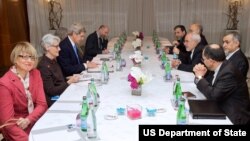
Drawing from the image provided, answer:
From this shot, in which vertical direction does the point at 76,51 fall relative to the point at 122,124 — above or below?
above

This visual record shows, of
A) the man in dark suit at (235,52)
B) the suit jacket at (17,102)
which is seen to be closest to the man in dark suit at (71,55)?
the suit jacket at (17,102)

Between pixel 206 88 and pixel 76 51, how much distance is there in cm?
222

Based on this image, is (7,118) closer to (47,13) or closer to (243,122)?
(243,122)

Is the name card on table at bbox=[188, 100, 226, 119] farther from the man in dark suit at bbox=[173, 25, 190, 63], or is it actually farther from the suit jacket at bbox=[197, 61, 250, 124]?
the man in dark suit at bbox=[173, 25, 190, 63]

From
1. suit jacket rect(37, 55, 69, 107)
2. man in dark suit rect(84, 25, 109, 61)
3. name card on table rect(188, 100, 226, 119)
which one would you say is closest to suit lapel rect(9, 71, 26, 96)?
suit jacket rect(37, 55, 69, 107)

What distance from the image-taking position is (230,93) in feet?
8.74

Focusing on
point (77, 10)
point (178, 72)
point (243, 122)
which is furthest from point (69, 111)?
point (77, 10)

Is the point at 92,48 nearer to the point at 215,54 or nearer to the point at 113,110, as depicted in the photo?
the point at 215,54

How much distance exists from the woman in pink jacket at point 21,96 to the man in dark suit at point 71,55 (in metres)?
1.36

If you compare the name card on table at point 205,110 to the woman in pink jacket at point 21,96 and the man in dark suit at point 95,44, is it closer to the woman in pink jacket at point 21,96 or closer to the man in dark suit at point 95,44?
the woman in pink jacket at point 21,96

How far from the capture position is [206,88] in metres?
2.73

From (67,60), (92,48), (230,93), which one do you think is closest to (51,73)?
(67,60)

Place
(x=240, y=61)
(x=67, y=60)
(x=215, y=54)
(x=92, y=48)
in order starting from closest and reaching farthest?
(x=215, y=54)
(x=240, y=61)
(x=67, y=60)
(x=92, y=48)

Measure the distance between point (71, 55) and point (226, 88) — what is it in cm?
234
